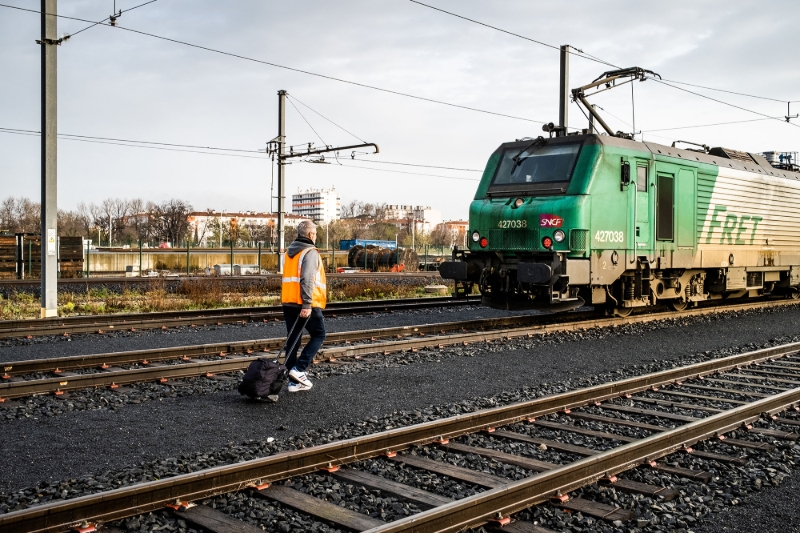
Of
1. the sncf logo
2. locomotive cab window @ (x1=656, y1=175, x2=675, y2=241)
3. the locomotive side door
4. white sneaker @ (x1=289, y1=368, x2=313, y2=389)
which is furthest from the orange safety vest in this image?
locomotive cab window @ (x1=656, y1=175, x2=675, y2=241)

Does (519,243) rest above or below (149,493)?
above

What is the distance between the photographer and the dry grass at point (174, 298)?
1692 cm

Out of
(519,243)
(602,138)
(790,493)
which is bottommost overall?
(790,493)

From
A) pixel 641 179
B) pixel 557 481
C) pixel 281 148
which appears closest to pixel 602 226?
pixel 641 179

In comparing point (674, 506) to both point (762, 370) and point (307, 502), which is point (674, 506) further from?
point (762, 370)

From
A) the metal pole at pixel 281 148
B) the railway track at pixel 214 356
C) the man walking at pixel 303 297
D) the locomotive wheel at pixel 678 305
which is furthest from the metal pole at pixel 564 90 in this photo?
the man walking at pixel 303 297

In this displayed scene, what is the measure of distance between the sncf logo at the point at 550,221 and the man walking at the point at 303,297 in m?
5.58

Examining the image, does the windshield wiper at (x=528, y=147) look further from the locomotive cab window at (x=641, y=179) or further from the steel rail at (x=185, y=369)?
the steel rail at (x=185, y=369)

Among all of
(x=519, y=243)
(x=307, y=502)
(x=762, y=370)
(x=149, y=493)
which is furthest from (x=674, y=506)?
(x=519, y=243)

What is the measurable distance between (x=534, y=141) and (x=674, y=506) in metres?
9.71

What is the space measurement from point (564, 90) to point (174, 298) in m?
12.1

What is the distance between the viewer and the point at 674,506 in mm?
4570

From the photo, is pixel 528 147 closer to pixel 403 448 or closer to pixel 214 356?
pixel 214 356

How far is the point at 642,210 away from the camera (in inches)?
531
